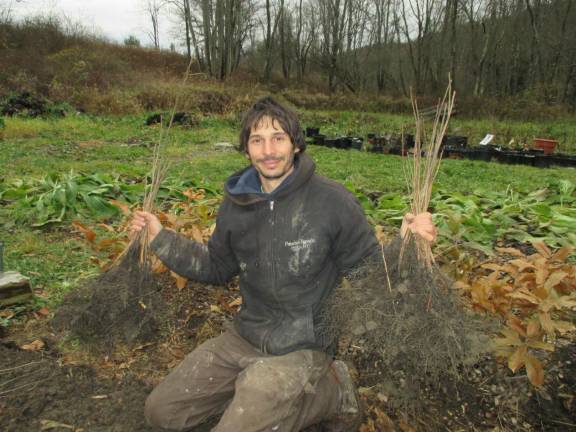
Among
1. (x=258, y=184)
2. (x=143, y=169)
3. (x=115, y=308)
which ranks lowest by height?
(x=115, y=308)

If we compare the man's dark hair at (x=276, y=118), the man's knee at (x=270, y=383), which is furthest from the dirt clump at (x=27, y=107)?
the man's knee at (x=270, y=383)

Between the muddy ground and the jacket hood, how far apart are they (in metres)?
0.84

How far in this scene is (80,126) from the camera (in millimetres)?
11219

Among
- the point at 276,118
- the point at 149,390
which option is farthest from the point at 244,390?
the point at 276,118

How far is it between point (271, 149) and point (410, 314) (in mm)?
863

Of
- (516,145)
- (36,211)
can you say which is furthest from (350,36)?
(36,211)

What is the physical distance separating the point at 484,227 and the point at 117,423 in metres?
2.77

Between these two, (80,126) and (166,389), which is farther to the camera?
(80,126)

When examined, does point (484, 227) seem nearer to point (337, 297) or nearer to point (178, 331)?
point (337, 297)

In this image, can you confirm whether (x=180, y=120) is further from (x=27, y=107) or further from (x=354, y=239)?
(x=354, y=239)

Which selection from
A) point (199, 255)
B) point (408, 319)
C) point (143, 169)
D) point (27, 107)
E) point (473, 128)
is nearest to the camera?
point (408, 319)

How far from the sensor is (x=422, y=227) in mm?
1731

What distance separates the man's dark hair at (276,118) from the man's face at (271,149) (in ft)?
0.05

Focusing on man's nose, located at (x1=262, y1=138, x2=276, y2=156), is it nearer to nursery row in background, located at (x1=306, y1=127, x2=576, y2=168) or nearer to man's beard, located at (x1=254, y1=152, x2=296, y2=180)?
man's beard, located at (x1=254, y1=152, x2=296, y2=180)
